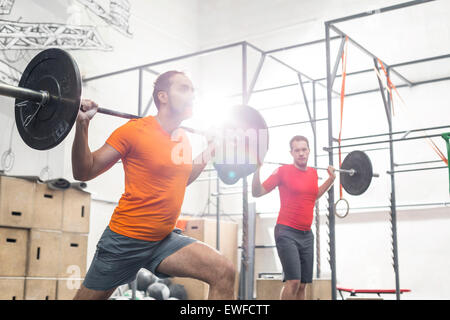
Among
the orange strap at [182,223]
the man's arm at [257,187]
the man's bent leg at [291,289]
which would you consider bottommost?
the man's bent leg at [291,289]

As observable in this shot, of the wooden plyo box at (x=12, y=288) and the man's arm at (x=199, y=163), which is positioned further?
the wooden plyo box at (x=12, y=288)

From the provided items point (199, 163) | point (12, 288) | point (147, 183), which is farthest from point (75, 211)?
point (147, 183)

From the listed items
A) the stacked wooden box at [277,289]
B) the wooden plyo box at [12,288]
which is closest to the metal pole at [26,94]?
the wooden plyo box at [12,288]

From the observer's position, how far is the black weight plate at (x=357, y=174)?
4.79 metres

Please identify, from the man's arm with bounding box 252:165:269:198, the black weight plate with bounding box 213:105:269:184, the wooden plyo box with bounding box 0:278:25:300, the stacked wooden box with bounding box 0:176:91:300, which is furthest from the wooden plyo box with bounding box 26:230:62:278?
the black weight plate with bounding box 213:105:269:184

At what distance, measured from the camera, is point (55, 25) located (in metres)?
5.37

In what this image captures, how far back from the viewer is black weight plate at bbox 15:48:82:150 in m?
1.90

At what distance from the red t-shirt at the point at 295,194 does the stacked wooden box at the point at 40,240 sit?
2.13m

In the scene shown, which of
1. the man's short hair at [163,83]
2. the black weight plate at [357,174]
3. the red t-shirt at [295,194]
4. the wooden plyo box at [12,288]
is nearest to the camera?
the man's short hair at [163,83]

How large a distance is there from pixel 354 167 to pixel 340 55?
1.10 m

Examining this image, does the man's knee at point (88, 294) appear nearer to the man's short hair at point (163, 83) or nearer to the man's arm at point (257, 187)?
the man's short hair at point (163, 83)

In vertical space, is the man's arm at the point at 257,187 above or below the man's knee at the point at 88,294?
above

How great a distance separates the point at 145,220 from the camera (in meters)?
2.07

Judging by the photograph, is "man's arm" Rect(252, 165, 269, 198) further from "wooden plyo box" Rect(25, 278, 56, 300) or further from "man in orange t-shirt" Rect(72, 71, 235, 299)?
"wooden plyo box" Rect(25, 278, 56, 300)
